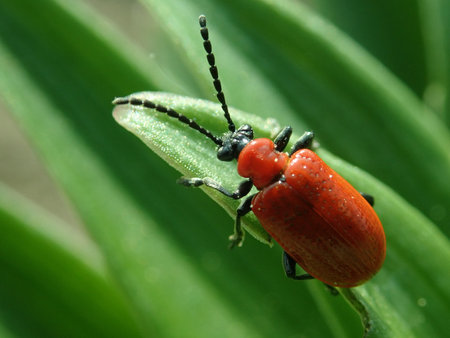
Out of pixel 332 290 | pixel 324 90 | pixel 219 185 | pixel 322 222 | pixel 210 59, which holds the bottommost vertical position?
pixel 332 290

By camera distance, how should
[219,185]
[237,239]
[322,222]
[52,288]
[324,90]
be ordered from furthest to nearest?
[52,288] < [324,90] < [237,239] < [322,222] < [219,185]

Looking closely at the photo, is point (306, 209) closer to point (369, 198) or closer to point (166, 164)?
point (369, 198)

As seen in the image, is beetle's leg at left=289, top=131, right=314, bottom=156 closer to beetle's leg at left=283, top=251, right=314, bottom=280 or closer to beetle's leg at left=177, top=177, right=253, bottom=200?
beetle's leg at left=177, top=177, right=253, bottom=200

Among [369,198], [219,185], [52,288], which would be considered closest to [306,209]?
[369,198]

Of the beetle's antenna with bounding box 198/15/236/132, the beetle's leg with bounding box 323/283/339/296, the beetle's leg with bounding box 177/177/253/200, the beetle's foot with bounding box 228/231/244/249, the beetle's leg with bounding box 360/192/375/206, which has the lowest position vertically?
the beetle's leg with bounding box 323/283/339/296

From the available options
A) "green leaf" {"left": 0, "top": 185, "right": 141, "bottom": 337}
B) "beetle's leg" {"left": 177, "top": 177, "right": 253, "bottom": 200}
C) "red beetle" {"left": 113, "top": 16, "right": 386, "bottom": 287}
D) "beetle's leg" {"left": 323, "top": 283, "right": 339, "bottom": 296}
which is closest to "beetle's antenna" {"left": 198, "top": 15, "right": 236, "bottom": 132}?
"red beetle" {"left": 113, "top": 16, "right": 386, "bottom": 287}

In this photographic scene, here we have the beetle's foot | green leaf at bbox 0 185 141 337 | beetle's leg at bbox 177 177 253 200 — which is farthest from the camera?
green leaf at bbox 0 185 141 337

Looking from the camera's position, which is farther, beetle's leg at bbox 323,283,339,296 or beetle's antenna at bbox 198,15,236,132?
beetle's antenna at bbox 198,15,236,132

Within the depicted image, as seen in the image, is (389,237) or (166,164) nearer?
(389,237)
